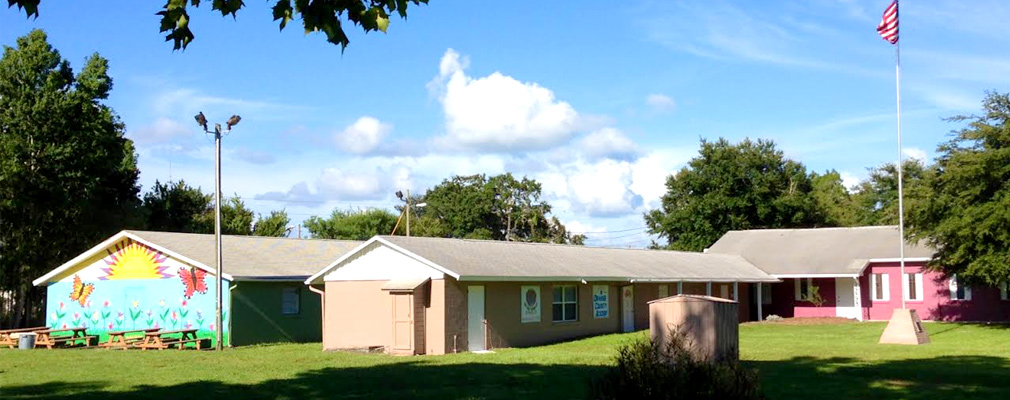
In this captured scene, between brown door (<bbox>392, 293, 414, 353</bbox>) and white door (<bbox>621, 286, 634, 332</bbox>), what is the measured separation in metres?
10.4

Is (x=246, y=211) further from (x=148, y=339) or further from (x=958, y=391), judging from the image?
(x=958, y=391)

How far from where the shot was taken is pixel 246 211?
6184 centimetres

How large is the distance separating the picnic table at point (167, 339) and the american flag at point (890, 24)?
22231 millimetres

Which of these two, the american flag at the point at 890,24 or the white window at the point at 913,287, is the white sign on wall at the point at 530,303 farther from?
the white window at the point at 913,287

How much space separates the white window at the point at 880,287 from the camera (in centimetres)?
4278

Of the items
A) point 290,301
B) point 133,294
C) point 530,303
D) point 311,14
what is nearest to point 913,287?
point 530,303

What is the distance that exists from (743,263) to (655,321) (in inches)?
1316

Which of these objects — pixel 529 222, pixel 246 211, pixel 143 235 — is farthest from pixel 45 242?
pixel 529 222

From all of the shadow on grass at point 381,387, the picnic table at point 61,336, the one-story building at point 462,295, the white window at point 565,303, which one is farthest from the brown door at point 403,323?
the picnic table at point 61,336

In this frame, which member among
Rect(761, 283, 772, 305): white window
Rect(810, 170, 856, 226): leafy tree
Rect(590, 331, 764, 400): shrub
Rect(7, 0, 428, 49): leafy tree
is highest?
Rect(810, 170, 856, 226): leafy tree

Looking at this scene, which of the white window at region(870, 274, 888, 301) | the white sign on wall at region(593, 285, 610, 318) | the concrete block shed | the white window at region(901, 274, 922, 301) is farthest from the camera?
the white window at region(870, 274, 888, 301)

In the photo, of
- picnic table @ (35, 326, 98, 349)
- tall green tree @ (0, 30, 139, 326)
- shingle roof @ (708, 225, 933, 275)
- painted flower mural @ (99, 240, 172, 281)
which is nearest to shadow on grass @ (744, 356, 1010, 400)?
painted flower mural @ (99, 240, 172, 281)

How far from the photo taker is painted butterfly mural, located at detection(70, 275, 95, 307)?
3269 centimetres

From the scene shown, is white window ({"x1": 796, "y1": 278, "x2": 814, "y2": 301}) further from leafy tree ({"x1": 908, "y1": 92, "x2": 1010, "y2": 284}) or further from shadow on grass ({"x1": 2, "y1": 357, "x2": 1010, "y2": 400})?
shadow on grass ({"x1": 2, "y1": 357, "x2": 1010, "y2": 400})
